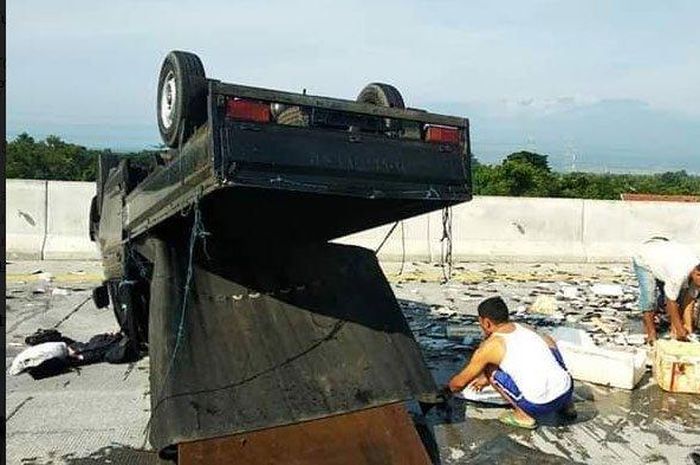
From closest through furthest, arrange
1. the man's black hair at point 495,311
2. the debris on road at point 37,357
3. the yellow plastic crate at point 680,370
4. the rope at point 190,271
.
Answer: the rope at point 190,271 → the man's black hair at point 495,311 → the debris on road at point 37,357 → the yellow plastic crate at point 680,370

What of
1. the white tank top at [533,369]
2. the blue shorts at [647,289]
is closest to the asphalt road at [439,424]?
the white tank top at [533,369]

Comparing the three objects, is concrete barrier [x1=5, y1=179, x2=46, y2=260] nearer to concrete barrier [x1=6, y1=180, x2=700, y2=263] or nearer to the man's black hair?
concrete barrier [x1=6, y1=180, x2=700, y2=263]

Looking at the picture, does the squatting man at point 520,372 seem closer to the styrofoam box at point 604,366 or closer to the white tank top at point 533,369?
the white tank top at point 533,369

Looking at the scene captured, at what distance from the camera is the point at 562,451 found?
493 cm

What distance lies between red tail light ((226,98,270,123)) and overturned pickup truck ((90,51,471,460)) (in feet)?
0.04

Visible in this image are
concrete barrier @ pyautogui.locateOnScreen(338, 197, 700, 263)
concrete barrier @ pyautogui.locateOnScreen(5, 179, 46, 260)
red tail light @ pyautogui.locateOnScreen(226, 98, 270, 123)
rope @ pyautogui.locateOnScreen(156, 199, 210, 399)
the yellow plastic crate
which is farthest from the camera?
concrete barrier @ pyautogui.locateOnScreen(338, 197, 700, 263)

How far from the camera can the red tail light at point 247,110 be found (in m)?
3.60

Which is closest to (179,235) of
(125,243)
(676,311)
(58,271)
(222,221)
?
(222,221)

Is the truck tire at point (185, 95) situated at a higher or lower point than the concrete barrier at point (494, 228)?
higher

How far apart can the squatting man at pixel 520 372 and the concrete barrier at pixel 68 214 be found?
770cm

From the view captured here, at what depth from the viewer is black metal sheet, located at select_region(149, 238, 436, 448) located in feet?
A: 13.4

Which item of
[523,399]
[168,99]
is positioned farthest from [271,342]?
[523,399]

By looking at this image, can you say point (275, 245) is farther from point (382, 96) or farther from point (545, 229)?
point (545, 229)

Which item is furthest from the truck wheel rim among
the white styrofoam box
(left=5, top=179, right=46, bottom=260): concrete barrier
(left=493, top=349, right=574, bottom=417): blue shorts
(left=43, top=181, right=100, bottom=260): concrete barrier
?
(left=5, top=179, right=46, bottom=260): concrete barrier
